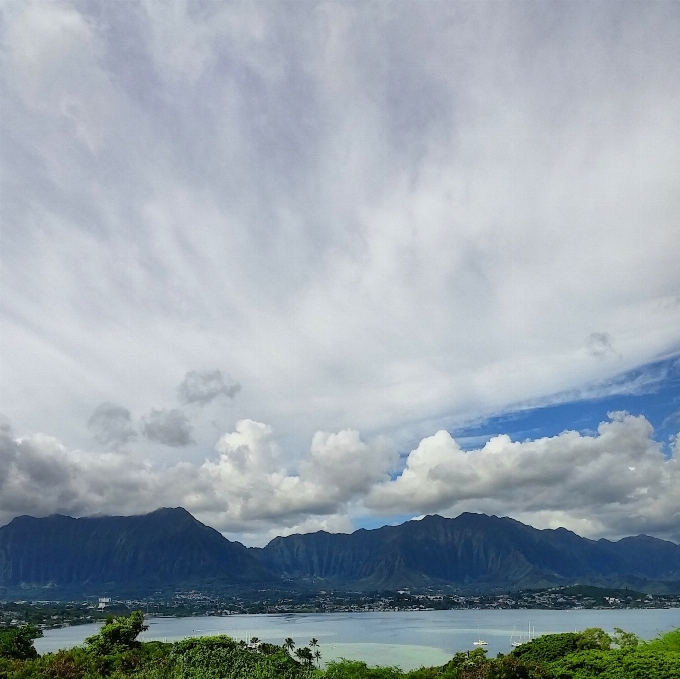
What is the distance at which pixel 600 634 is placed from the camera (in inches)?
2004

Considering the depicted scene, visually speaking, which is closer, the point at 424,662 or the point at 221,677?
the point at 221,677

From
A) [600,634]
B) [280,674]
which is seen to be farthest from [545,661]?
[280,674]

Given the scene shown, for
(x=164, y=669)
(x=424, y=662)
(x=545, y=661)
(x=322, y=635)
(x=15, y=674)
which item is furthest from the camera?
(x=322, y=635)

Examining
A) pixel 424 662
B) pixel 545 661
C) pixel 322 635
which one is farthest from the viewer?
pixel 322 635

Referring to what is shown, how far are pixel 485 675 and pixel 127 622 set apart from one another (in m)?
31.0

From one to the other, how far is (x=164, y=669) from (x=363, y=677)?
13366 mm

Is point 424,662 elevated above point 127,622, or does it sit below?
below

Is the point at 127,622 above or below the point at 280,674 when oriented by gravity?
above

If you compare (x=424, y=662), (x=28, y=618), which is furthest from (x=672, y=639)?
(x=28, y=618)

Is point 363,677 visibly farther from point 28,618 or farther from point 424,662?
point 28,618

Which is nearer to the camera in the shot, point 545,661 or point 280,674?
point 280,674

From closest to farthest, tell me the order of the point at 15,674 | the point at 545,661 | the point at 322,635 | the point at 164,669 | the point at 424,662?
the point at 15,674 < the point at 164,669 < the point at 545,661 < the point at 424,662 < the point at 322,635

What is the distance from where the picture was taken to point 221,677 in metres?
36.4

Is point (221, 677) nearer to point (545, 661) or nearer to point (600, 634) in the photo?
point (545, 661)
